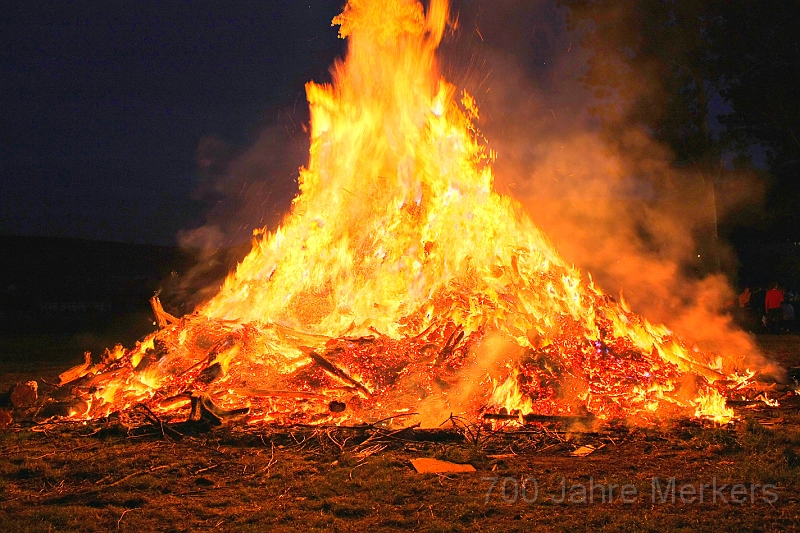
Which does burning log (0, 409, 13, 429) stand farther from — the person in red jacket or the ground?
the person in red jacket

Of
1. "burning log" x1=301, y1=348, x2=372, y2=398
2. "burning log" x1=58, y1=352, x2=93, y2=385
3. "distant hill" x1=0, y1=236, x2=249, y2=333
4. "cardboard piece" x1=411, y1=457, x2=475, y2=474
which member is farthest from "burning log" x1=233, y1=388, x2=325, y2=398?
"distant hill" x1=0, y1=236, x2=249, y2=333

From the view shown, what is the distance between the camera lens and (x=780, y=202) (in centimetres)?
2170

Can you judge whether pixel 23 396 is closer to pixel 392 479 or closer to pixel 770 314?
pixel 392 479

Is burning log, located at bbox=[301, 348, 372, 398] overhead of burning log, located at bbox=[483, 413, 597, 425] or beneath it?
overhead

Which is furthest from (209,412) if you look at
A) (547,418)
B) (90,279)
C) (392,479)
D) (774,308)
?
(90,279)

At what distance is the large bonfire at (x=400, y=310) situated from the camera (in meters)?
8.21

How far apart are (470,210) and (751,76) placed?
44.2ft

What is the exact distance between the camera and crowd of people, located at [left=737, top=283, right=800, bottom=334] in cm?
1733

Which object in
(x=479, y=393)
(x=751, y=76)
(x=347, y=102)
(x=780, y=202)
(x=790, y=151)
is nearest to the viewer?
(x=479, y=393)

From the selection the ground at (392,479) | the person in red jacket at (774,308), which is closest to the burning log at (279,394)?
the ground at (392,479)

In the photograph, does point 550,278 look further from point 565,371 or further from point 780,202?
point 780,202

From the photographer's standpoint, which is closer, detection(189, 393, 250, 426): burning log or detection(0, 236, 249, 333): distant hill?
detection(189, 393, 250, 426): burning log

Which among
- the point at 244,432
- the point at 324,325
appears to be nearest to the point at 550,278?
the point at 324,325

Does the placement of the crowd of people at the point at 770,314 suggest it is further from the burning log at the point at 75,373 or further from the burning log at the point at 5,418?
the burning log at the point at 5,418
